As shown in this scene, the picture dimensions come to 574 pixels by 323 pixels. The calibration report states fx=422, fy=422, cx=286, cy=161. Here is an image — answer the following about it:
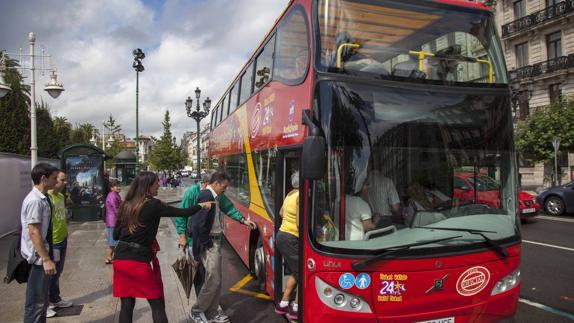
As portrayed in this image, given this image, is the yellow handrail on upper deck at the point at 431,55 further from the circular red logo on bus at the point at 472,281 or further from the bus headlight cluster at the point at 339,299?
the bus headlight cluster at the point at 339,299

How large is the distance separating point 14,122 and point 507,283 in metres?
36.6

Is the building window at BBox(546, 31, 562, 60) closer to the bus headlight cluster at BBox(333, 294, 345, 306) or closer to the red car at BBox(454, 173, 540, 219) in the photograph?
the red car at BBox(454, 173, 540, 219)

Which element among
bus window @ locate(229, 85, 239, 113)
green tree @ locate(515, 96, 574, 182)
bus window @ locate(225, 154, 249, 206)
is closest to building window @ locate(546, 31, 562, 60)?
green tree @ locate(515, 96, 574, 182)

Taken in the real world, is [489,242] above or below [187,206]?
below

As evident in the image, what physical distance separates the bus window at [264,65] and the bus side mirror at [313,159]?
8.37 ft

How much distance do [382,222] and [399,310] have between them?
743 mm

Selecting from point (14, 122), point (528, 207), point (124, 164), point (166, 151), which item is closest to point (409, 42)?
point (528, 207)

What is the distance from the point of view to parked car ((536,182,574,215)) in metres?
14.7

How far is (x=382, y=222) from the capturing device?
3693 mm

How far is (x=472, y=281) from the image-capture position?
148 inches

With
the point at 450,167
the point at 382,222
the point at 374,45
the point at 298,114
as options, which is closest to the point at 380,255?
the point at 382,222

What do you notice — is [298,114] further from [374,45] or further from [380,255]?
[380,255]

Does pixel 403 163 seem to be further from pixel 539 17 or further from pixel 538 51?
pixel 538 51

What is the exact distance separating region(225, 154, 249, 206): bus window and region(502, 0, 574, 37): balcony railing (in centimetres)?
3148
